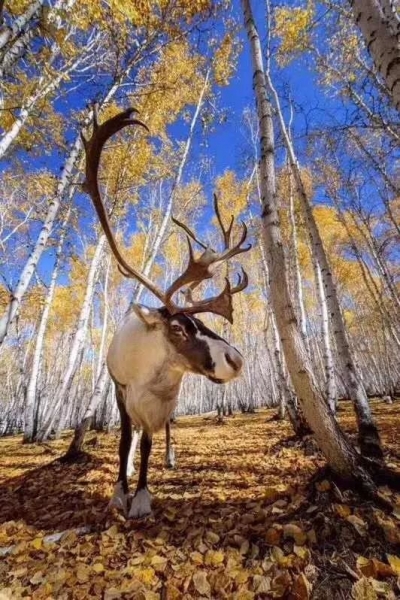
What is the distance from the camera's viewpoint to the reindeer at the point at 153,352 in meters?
2.71

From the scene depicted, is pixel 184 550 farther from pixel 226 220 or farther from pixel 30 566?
pixel 226 220

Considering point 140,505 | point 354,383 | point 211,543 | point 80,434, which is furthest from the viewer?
point 80,434

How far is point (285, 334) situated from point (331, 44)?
9.97 metres

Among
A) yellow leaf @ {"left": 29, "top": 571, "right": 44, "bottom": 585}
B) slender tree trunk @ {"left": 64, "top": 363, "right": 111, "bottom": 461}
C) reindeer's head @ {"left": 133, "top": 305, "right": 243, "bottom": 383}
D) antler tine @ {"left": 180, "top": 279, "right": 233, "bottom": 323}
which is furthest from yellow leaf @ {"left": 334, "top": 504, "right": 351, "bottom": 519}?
slender tree trunk @ {"left": 64, "top": 363, "right": 111, "bottom": 461}

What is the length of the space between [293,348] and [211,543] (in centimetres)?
156

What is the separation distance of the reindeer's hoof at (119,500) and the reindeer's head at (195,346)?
1443 mm

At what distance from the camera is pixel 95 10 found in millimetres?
6160

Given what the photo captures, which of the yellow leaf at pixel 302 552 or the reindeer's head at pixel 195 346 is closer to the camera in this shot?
the yellow leaf at pixel 302 552

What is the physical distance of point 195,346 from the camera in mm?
2779

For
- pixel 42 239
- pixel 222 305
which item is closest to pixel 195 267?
pixel 222 305

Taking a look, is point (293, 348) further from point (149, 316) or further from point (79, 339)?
point (79, 339)

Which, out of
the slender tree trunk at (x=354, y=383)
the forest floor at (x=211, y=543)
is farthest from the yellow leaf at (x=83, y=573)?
the slender tree trunk at (x=354, y=383)

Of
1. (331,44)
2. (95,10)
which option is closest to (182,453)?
(95,10)

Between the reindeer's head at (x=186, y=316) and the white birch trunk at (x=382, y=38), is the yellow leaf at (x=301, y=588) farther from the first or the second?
the white birch trunk at (x=382, y=38)
